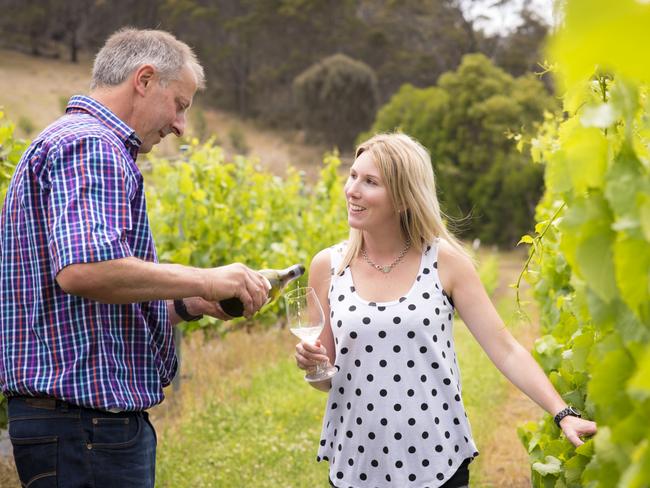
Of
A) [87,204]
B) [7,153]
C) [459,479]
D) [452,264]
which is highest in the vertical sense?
[87,204]

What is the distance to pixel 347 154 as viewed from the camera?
3912 centimetres

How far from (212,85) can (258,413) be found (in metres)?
40.1

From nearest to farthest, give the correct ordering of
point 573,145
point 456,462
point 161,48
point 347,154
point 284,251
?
1. point 573,145
2. point 161,48
3. point 456,462
4. point 284,251
5. point 347,154

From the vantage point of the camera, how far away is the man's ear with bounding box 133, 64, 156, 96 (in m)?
2.24

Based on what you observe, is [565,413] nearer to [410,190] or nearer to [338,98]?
[410,190]

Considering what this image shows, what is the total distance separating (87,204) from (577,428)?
143 centimetres

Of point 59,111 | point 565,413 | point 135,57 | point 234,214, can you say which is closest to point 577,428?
point 565,413

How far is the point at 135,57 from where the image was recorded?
2.25 metres

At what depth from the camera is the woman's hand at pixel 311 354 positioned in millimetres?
2396

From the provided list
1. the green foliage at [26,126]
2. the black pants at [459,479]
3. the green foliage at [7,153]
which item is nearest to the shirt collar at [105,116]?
the black pants at [459,479]

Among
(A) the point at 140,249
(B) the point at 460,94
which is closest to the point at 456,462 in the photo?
(A) the point at 140,249

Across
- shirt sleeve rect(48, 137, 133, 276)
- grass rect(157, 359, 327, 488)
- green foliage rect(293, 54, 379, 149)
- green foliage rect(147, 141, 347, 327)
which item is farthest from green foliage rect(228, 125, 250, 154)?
shirt sleeve rect(48, 137, 133, 276)

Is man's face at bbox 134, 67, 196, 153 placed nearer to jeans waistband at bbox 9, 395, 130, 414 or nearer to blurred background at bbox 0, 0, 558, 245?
jeans waistband at bbox 9, 395, 130, 414

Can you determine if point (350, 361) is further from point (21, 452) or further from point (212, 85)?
point (212, 85)
